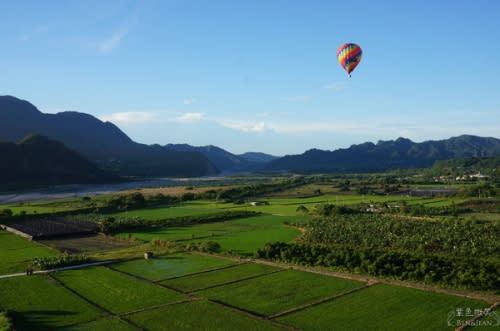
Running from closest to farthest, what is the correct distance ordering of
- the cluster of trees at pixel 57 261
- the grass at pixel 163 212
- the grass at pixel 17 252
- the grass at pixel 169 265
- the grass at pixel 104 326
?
the grass at pixel 104 326 < the grass at pixel 169 265 < the cluster of trees at pixel 57 261 < the grass at pixel 17 252 < the grass at pixel 163 212

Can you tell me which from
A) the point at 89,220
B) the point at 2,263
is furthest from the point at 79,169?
the point at 2,263

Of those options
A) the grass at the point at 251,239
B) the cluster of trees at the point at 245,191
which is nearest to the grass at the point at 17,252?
the grass at the point at 251,239

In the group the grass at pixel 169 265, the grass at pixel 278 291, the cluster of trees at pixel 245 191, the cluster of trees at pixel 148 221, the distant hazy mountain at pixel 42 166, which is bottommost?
the grass at pixel 278 291

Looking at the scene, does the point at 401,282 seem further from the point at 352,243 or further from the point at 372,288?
the point at 352,243

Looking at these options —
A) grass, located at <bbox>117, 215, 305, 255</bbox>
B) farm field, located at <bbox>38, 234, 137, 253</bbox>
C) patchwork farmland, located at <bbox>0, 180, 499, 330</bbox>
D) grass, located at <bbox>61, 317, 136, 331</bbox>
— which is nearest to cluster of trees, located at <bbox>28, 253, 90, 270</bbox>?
patchwork farmland, located at <bbox>0, 180, 499, 330</bbox>

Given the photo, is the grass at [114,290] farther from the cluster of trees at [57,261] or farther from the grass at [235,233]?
the grass at [235,233]

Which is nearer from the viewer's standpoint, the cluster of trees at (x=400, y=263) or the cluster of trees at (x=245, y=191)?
the cluster of trees at (x=400, y=263)

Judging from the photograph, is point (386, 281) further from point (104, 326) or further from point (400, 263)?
point (104, 326)

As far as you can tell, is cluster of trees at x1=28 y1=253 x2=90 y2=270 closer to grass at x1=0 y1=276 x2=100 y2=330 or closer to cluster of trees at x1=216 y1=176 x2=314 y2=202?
grass at x1=0 y1=276 x2=100 y2=330

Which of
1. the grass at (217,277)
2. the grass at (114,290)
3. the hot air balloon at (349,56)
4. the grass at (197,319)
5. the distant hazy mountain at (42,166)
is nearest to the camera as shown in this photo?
the grass at (197,319)
